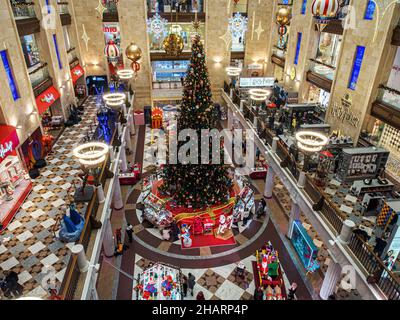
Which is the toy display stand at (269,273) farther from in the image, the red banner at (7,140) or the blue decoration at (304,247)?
the red banner at (7,140)

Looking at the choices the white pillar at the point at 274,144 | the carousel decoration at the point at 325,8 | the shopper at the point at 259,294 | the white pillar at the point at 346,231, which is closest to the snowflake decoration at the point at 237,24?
the carousel decoration at the point at 325,8

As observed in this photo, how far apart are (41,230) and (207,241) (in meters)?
6.63

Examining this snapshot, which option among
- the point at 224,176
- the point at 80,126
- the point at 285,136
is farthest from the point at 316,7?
the point at 80,126

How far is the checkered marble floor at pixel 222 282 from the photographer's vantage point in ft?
34.3

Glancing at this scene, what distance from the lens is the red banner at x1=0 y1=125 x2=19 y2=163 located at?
10212 mm

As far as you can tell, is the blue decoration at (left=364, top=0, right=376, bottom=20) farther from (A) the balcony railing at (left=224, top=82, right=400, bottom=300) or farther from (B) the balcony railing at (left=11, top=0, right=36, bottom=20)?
(B) the balcony railing at (left=11, top=0, right=36, bottom=20)

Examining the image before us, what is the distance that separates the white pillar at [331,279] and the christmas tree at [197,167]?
5.53 meters

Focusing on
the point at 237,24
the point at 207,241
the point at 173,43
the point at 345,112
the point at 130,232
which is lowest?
the point at 207,241

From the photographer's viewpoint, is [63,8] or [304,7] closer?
[304,7]

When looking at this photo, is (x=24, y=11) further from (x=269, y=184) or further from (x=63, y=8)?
(x=269, y=184)

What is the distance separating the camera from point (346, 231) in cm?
823

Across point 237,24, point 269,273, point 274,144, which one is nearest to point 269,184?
point 274,144

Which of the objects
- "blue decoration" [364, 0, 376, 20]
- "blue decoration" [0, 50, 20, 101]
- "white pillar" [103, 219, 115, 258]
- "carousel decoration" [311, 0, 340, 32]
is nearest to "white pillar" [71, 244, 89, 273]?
A: "white pillar" [103, 219, 115, 258]
